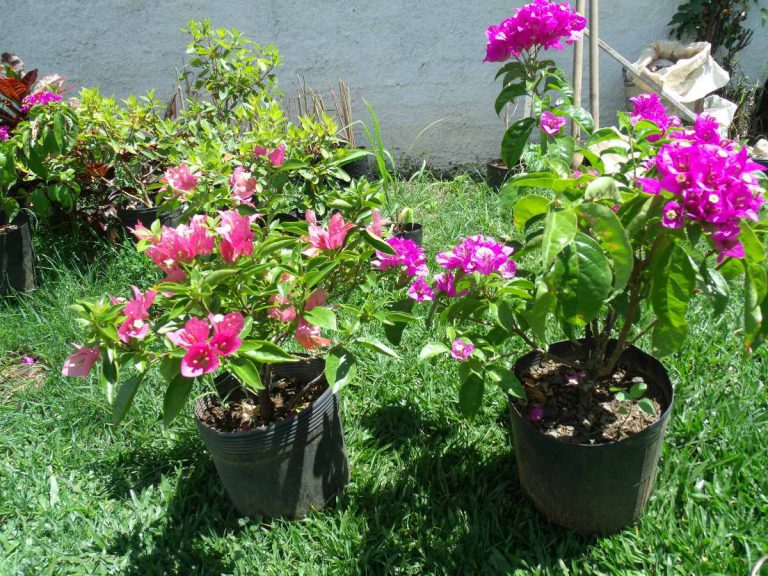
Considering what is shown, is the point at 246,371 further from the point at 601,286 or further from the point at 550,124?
the point at 550,124

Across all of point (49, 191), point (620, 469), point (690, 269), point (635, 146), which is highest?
point (635, 146)

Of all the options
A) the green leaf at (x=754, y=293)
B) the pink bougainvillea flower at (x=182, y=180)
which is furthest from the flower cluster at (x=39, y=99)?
the green leaf at (x=754, y=293)

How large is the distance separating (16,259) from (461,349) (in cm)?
268

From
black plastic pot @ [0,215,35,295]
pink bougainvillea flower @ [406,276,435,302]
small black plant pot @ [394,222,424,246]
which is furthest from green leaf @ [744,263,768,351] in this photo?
black plastic pot @ [0,215,35,295]

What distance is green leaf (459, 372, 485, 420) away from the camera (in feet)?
5.04

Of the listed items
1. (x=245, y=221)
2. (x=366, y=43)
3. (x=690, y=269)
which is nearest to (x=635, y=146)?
(x=690, y=269)

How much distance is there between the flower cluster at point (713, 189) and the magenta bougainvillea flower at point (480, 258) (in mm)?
455

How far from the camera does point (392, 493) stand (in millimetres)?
1847

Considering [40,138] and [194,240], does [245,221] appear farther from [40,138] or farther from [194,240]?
[40,138]

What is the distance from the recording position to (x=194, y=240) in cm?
133

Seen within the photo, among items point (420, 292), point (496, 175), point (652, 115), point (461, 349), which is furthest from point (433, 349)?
point (496, 175)

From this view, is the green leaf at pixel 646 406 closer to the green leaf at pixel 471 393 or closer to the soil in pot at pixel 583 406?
the soil in pot at pixel 583 406

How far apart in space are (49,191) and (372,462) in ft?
7.58

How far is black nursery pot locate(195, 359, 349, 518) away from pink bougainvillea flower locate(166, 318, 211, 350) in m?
0.50
